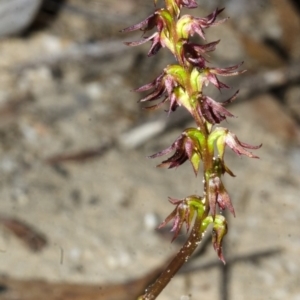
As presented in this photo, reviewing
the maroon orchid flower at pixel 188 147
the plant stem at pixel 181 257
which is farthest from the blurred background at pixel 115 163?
the maroon orchid flower at pixel 188 147

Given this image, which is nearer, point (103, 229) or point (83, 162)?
point (103, 229)

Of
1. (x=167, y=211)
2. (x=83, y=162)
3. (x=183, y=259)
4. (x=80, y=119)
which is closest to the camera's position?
(x=183, y=259)

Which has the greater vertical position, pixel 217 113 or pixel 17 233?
pixel 217 113

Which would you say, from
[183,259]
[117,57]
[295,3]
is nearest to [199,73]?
[183,259]

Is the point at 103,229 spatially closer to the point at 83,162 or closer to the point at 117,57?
the point at 83,162

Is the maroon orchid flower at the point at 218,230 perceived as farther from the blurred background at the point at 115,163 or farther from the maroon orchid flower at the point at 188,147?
the blurred background at the point at 115,163

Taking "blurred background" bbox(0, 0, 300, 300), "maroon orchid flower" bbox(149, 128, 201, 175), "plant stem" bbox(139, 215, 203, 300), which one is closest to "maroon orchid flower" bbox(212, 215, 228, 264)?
"plant stem" bbox(139, 215, 203, 300)

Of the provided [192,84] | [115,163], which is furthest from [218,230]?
[115,163]
